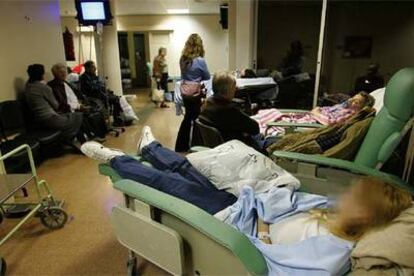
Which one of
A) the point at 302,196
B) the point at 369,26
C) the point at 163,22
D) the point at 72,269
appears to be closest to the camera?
the point at 302,196

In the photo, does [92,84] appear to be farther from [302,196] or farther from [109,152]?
[302,196]

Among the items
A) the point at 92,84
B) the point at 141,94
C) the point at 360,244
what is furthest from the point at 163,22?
the point at 360,244

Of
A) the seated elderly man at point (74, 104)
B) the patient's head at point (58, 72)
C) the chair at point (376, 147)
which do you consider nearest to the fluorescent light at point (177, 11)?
the seated elderly man at point (74, 104)

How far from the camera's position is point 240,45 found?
15.1ft

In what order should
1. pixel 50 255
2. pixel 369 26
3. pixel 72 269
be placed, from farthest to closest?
pixel 369 26
pixel 50 255
pixel 72 269

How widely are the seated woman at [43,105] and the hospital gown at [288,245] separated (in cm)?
294

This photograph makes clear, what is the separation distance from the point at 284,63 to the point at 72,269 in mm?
4009

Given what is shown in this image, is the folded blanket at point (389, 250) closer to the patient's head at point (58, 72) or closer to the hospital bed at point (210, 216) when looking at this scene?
the hospital bed at point (210, 216)

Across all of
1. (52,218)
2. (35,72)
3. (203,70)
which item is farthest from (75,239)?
(35,72)

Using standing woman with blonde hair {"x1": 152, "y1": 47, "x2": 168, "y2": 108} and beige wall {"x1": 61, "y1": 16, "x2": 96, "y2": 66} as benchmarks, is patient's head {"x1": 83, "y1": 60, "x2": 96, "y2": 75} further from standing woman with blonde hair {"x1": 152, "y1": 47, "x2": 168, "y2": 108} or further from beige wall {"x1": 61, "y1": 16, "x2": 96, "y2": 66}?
beige wall {"x1": 61, "y1": 16, "x2": 96, "y2": 66}

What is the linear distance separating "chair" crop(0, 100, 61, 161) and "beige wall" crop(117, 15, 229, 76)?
5.76 m

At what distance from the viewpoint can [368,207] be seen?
1.04 meters

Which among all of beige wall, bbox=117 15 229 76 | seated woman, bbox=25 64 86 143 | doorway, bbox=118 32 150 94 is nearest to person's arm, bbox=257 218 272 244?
seated woman, bbox=25 64 86 143

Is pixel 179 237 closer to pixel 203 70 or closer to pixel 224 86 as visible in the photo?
pixel 224 86
